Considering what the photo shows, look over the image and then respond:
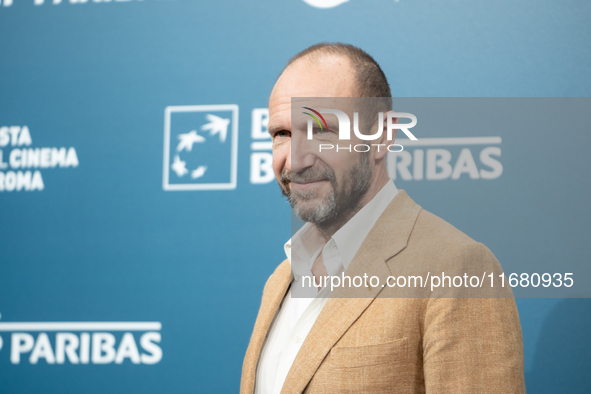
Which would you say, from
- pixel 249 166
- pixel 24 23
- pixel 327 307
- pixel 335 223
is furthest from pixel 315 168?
pixel 24 23

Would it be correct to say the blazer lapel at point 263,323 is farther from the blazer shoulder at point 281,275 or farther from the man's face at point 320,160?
the man's face at point 320,160

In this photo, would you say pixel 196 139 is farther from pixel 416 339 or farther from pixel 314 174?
pixel 416 339

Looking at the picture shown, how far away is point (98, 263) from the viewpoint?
1.94 meters

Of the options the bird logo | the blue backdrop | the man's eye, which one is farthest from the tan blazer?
the bird logo

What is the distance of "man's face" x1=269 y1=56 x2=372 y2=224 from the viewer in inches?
39.1

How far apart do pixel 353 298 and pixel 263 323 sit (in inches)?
10.1

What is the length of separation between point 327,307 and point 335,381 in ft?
0.41

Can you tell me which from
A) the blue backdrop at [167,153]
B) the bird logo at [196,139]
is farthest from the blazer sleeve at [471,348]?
the bird logo at [196,139]

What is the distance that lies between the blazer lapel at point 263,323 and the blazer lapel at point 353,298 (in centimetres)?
16

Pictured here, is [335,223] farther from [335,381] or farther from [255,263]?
[255,263]

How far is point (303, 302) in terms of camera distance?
3.38 feet

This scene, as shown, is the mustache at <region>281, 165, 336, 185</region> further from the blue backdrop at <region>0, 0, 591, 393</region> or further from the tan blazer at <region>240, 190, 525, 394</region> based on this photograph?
the blue backdrop at <region>0, 0, 591, 393</region>

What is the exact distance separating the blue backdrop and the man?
29.8 inches

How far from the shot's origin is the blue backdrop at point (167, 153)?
1745 mm
